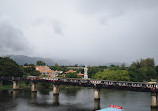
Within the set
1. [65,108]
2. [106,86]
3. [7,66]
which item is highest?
[7,66]

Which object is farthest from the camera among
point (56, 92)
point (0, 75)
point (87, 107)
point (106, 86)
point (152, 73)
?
point (152, 73)

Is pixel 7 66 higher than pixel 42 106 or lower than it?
higher

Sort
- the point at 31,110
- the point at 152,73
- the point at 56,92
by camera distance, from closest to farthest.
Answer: the point at 31,110 < the point at 56,92 < the point at 152,73

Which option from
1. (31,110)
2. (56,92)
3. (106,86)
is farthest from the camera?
Result: (56,92)

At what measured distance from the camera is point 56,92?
275ft

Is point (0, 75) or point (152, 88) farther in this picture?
point (0, 75)

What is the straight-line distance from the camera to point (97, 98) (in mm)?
69750

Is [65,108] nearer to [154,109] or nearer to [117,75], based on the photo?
[154,109]

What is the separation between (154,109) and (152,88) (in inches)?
265

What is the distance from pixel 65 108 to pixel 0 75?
6745cm

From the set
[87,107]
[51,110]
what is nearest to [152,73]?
[87,107]

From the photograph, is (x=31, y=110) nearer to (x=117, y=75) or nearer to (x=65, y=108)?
(x=65, y=108)

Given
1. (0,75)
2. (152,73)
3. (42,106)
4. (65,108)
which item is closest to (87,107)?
(65,108)

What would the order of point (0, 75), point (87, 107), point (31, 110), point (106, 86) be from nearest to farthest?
1. point (31, 110)
2. point (87, 107)
3. point (106, 86)
4. point (0, 75)
